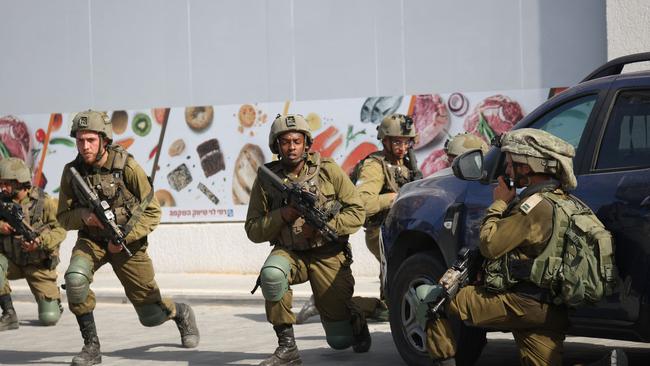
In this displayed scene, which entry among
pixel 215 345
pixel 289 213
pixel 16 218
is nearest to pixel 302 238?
pixel 289 213

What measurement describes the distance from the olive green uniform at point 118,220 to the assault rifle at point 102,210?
8cm

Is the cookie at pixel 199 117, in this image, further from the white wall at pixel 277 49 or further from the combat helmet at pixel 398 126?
the combat helmet at pixel 398 126

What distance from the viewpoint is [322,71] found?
17.1 meters

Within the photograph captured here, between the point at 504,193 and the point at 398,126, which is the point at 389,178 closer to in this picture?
the point at 398,126

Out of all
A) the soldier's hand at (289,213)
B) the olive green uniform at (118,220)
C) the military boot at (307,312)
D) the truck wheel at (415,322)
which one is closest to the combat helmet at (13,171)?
the olive green uniform at (118,220)

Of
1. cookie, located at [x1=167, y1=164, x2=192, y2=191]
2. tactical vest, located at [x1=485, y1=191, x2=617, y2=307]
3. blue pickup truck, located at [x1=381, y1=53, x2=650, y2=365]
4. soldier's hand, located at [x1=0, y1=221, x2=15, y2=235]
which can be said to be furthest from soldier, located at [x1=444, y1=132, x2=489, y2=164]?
cookie, located at [x1=167, y1=164, x2=192, y2=191]

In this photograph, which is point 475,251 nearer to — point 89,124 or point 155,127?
point 89,124

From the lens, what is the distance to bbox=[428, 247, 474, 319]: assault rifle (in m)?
6.50

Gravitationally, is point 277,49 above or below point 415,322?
above

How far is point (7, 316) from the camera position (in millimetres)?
12430

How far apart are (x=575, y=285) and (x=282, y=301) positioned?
269 cm

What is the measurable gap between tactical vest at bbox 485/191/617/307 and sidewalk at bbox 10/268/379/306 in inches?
301

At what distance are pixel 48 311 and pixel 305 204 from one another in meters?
5.21

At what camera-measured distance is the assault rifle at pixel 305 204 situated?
8.20 m
